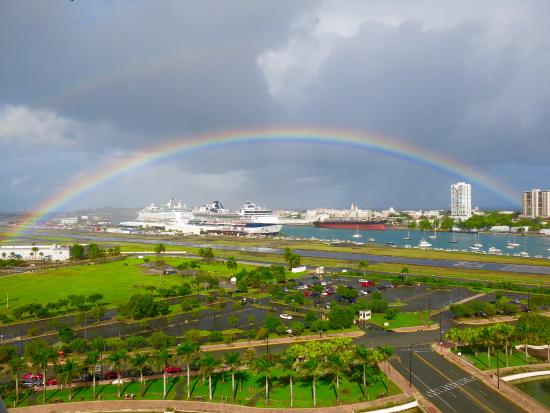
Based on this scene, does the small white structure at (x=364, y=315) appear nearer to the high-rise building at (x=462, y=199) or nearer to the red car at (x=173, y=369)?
the red car at (x=173, y=369)

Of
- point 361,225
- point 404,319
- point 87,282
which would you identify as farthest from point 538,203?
point 87,282

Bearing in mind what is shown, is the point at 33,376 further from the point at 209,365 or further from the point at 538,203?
the point at 538,203

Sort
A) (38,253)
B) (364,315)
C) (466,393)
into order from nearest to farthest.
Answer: (466,393)
(364,315)
(38,253)

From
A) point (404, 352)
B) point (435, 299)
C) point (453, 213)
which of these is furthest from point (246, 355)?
point (453, 213)

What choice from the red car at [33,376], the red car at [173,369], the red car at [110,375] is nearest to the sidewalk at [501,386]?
the red car at [173,369]

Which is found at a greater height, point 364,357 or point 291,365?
point 364,357

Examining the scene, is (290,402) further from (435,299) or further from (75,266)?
(75,266)

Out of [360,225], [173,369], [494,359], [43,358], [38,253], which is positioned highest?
[360,225]
